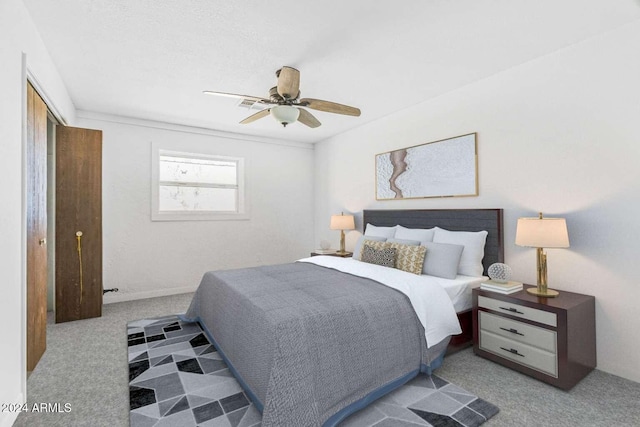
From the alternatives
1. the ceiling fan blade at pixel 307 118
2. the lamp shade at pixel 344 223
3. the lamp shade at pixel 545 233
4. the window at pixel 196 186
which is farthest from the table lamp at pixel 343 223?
the lamp shade at pixel 545 233

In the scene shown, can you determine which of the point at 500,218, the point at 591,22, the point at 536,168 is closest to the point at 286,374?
the point at 500,218

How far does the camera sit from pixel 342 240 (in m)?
4.89

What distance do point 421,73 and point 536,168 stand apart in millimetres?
1381

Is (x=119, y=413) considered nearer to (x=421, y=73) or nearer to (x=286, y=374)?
(x=286, y=374)

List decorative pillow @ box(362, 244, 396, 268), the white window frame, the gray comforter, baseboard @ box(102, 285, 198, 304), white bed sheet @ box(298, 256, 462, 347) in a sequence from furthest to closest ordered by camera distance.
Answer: the white window frame → baseboard @ box(102, 285, 198, 304) → decorative pillow @ box(362, 244, 396, 268) → white bed sheet @ box(298, 256, 462, 347) → the gray comforter

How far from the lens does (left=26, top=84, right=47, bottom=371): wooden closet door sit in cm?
234

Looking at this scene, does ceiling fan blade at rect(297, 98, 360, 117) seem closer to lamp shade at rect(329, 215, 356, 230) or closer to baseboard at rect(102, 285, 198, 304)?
lamp shade at rect(329, 215, 356, 230)

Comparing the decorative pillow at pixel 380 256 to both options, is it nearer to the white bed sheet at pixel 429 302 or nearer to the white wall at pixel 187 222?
the white bed sheet at pixel 429 302

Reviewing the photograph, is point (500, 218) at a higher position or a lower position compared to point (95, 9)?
lower

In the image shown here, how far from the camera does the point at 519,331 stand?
2.38 m

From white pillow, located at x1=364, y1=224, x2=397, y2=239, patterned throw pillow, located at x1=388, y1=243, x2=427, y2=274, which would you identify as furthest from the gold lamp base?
white pillow, located at x1=364, y1=224, x2=397, y2=239

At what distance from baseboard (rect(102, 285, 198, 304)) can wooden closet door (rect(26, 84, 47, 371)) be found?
1.57 metres

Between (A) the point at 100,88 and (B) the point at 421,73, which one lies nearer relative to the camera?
(B) the point at 421,73

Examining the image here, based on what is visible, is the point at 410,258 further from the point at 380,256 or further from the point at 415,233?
the point at 415,233
